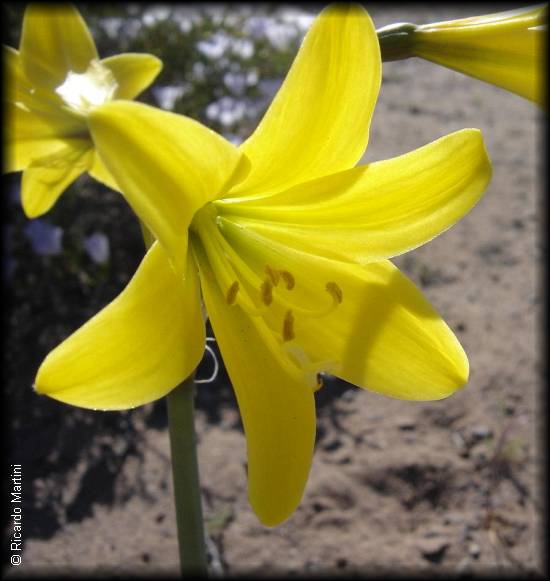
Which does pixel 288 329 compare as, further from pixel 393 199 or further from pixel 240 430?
pixel 240 430

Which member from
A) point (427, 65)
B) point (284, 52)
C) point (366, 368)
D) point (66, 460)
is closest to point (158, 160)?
point (366, 368)

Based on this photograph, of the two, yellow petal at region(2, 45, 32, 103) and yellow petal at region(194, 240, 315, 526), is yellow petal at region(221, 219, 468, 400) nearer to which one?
yellow petal at region(194, 240, 315, 526)

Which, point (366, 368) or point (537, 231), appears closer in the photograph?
point (366, 368)

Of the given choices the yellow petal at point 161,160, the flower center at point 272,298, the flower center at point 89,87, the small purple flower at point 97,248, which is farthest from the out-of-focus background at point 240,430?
the yellow petal at point 161,160

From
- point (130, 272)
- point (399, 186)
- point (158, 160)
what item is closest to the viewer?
point (158, 160)

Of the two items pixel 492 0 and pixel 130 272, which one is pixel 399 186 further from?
pixel 130 272

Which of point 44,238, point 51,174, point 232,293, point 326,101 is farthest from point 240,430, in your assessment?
point 326,101
